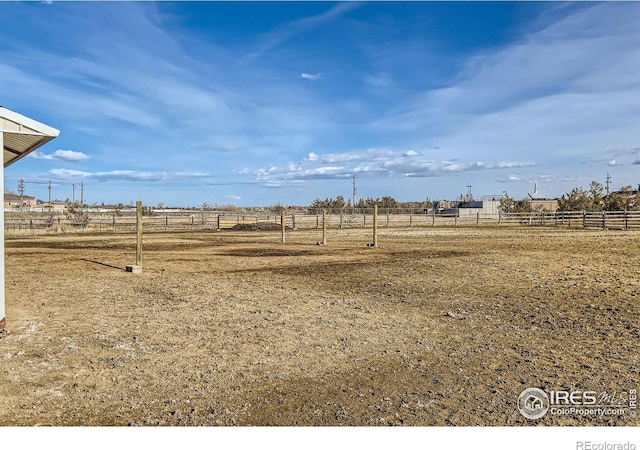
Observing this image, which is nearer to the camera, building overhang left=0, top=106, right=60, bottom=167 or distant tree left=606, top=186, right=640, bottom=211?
building overhang left=0, top=106, right=60, bottom=167

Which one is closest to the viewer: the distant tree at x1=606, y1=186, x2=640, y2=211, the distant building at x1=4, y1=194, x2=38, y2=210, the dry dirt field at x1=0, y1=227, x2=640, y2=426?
the dry dirt field at x1=0, y1=227, x2=640, y2=426

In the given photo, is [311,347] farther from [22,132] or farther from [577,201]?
[577,201]

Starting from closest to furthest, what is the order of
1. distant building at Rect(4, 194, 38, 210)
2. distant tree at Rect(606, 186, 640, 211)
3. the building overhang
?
the building overhang, distant tree at Rect(606, 186, 640, 211), distant building at Rect(4, 194, 38, 210)

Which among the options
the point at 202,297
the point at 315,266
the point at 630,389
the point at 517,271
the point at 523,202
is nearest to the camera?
the point at 630,389

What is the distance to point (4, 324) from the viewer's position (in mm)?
6770

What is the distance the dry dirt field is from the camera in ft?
14.0

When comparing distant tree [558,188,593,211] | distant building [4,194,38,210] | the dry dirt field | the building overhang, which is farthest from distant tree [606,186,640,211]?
distant building [4,194,38,210]

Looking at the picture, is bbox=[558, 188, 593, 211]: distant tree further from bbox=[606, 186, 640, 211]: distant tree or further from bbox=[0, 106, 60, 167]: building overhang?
bbox=[0, 106, 60, 167]: building overhang

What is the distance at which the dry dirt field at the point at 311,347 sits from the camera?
14.0ft

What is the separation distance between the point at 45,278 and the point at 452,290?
9.98 metres

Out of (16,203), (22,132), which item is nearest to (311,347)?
(22,132)

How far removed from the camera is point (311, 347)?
6.16 meters
